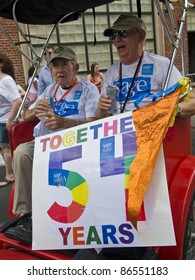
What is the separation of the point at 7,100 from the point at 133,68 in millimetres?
2516

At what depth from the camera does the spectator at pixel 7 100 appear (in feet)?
15.1

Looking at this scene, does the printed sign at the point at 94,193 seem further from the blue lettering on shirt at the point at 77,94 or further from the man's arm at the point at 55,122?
the blue lettering on shirt at the point at 77,94

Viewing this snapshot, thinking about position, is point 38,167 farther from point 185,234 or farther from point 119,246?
point 185,234

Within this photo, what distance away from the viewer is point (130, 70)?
2814 millimetres

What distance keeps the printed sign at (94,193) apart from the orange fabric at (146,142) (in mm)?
46

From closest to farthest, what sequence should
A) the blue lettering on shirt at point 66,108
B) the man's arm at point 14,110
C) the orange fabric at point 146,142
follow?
1. the orange fabric at point 146,142
2. the blue lettering on shirt at point 66,108
3. the man's arm at point 14,110

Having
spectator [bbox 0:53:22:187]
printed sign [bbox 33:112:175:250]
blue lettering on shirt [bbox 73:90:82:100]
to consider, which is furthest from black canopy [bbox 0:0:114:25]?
spectator [bbox 0:53:22:187]

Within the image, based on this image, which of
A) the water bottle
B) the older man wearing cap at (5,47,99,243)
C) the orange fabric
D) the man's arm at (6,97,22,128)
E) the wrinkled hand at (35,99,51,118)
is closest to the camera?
the orange fabric

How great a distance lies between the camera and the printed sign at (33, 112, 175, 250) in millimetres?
1874

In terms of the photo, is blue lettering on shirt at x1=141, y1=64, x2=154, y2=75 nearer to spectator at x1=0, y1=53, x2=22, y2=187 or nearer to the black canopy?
the black canopy

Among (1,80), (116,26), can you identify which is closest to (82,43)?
(1,80)

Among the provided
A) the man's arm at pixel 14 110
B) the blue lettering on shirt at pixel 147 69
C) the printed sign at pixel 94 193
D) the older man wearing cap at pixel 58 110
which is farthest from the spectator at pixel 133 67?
the man's arm at pixel 14 110

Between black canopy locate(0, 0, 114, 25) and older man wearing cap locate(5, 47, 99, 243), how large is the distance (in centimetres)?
38

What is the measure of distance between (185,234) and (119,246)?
1.74 feet
